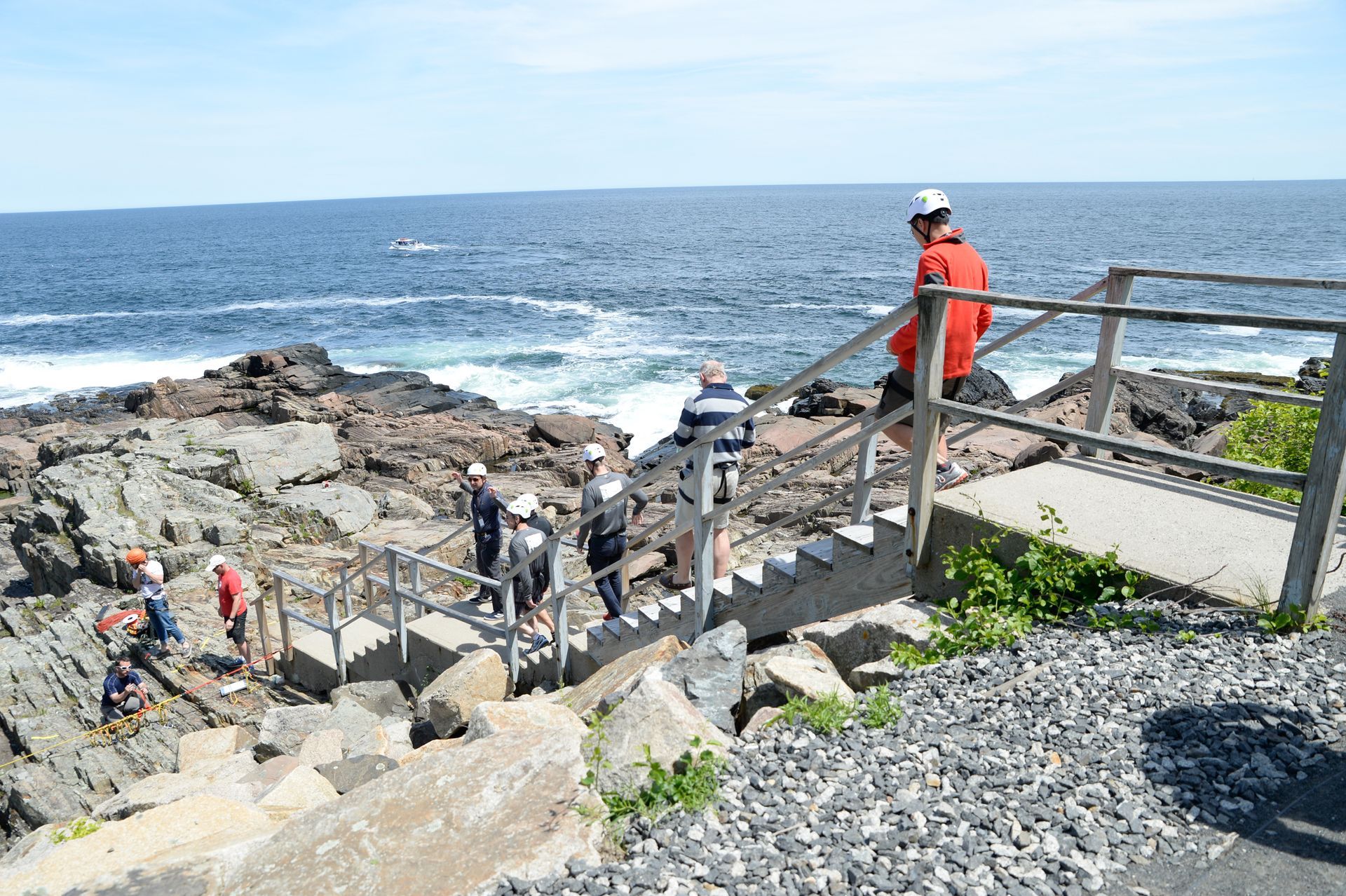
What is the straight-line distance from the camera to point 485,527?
10.2 metres

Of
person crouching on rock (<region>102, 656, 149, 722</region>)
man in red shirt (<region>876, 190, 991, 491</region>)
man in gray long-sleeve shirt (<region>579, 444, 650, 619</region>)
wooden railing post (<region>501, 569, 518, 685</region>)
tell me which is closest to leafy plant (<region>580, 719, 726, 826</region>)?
man in red shirt (<region>876, 190, 991, 491</region>)

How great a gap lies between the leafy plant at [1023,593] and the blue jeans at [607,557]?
3.62 m

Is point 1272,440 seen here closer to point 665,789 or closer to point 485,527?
point 665,789

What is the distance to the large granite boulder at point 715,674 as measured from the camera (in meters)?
4.83

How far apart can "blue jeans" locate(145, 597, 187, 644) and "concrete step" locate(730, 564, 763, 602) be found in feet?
31.3

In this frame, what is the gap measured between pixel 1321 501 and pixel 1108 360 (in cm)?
222

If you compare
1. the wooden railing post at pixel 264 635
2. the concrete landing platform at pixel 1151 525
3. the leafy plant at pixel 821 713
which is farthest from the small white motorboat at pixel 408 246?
the leafy plant at pixel 821 713

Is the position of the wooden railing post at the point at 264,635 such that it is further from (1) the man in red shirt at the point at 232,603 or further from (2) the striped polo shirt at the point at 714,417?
(2) the striped polo shirt at the point at 714,417

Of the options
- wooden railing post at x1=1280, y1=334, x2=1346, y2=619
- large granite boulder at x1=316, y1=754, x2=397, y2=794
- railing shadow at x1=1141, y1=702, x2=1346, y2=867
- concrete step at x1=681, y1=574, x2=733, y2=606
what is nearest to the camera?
railing shadow at x1=1141, y1=702, x2=1346, y2=867

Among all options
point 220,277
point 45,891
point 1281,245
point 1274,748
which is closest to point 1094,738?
point 1274,748

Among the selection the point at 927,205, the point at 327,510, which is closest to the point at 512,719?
the point at 927,205

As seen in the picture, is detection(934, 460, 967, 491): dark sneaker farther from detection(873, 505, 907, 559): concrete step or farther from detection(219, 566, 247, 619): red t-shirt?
detection(219, 566, 247, 619): red t-shirt

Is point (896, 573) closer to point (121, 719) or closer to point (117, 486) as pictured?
point (121, 719)

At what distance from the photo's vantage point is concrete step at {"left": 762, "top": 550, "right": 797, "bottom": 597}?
5.88 metres
